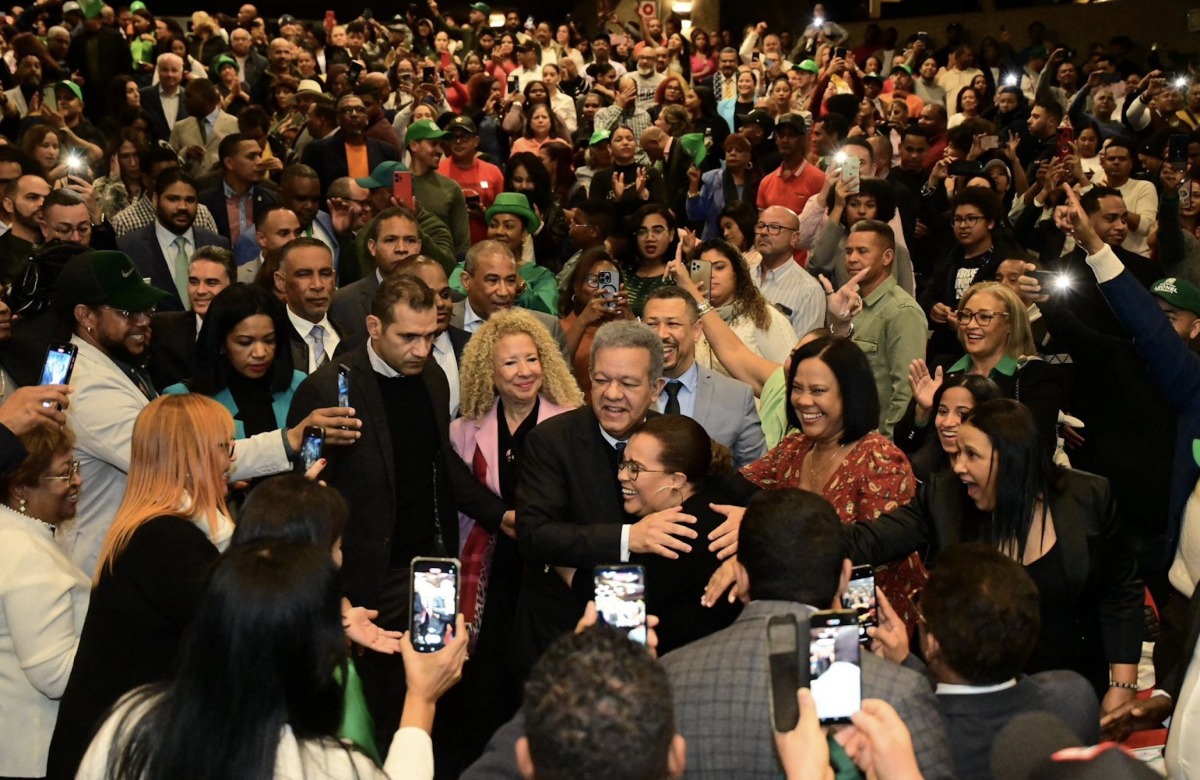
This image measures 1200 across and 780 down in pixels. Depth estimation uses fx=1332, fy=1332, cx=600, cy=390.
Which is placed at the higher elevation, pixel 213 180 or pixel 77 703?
pixel 213 180

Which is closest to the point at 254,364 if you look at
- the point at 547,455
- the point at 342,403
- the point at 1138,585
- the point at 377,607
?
the point at 342,403

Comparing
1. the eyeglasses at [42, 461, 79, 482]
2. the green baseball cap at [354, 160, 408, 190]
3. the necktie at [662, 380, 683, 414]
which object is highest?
the green baseball cap at [354, 160, 408, 190]

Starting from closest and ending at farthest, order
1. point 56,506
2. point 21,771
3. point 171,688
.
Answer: point 171,688, point 21,771, point 56,506

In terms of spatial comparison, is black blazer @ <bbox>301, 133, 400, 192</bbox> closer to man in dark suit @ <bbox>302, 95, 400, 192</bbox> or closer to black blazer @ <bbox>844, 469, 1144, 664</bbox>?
man in dark suit @ <bbox>302, 95, 400, 192</bbox>

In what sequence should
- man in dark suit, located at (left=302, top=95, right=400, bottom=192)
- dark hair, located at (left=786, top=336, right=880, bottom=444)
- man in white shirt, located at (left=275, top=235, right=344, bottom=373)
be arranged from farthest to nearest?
man in dark suit, located at (left=302, top=95, right=400, bottom=192)
man in white shirt, located at (left=275, top=235, right=344, bottom=373)
dark hair, located at (left=786, top=336, right=880, bottom=444)

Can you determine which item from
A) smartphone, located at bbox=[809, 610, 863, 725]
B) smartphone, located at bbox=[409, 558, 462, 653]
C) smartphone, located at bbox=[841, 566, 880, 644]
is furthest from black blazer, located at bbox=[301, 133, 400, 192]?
smartphone, located at bbox=[809, 610, 863, 725]

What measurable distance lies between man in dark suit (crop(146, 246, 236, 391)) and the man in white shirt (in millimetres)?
Answer: 314

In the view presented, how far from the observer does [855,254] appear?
5.85 meters

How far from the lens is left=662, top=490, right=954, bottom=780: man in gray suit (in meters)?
2.42

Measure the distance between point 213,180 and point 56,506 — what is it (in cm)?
499

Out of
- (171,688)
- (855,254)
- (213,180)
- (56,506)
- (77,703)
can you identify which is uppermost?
(213,180)

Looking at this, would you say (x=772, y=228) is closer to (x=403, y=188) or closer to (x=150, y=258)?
(x=403, y=188)

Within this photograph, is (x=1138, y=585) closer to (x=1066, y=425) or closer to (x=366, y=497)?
(x=1066, y=425)

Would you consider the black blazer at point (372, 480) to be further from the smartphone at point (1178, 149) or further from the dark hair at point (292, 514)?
the smartphone at point (1178, 149)
